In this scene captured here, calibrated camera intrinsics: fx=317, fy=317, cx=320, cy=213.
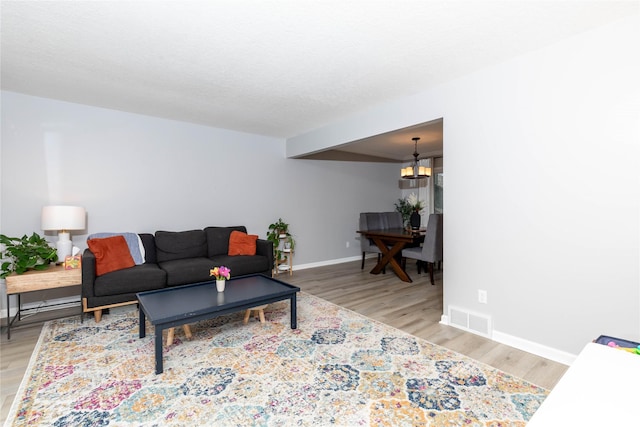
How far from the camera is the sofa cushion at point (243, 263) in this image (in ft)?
12.8

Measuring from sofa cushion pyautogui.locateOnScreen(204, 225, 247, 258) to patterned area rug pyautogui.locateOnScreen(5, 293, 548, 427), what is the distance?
1.52 meters

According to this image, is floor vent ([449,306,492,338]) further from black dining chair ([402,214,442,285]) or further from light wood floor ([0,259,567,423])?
black dining chair ([402,214,442,285])

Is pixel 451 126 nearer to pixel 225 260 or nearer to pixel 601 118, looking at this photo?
pixel 601 118

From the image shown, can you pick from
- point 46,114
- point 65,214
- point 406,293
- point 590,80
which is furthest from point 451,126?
point 46,114

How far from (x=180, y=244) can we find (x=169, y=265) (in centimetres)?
48

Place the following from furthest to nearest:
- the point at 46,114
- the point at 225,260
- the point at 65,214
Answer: the point at 225,260 → the point at 46,114 → the point at 65,214

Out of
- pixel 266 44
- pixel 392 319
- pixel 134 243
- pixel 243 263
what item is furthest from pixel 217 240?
pixel 266 44

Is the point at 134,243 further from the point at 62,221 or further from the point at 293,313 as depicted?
the point at 293,313

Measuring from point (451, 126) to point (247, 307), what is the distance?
2451 millimetres

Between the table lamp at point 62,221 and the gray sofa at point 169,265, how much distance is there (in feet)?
0.87

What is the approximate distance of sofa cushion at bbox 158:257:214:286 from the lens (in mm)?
3510

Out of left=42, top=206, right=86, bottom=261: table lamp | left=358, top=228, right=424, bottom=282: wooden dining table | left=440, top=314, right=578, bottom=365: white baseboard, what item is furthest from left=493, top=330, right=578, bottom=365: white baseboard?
left=42, top=206, right=86, bottom=261: table lamp

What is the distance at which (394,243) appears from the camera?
493 cm

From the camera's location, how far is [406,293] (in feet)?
13.4
